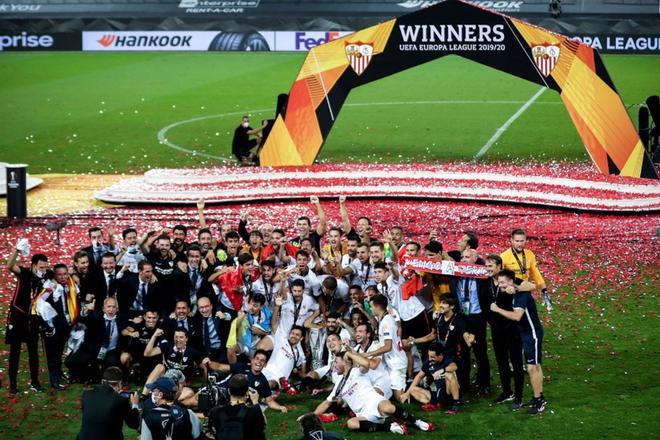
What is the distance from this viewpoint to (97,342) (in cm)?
1377

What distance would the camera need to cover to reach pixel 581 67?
77.4 feet

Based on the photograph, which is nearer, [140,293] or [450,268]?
[450,268]

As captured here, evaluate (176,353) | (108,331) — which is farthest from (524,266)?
(108,331)

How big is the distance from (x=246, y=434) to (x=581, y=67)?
15816 mm

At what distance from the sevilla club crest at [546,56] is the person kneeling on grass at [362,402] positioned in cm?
1242

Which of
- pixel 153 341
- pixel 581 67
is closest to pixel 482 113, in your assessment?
pixel 581 67

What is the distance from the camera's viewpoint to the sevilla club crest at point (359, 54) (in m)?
24.5

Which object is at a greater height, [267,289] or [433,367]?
[267,289]

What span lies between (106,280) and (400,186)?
970 cm

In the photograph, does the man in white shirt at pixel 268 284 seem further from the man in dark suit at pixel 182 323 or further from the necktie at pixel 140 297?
the necktie at pixel 140 297

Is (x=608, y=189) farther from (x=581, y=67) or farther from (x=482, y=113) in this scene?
(x=482, y=113)

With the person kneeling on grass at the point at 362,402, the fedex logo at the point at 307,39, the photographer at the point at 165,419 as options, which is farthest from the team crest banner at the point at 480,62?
the fedex logo at the point at 307,39

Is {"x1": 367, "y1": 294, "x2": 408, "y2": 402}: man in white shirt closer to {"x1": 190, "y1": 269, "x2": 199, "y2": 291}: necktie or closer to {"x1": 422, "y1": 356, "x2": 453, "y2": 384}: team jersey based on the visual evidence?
{"x1": 422, "y1": 356, "x2": 453, "y2": 384}: team jersey

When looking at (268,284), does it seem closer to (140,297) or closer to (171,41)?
(140,297)
